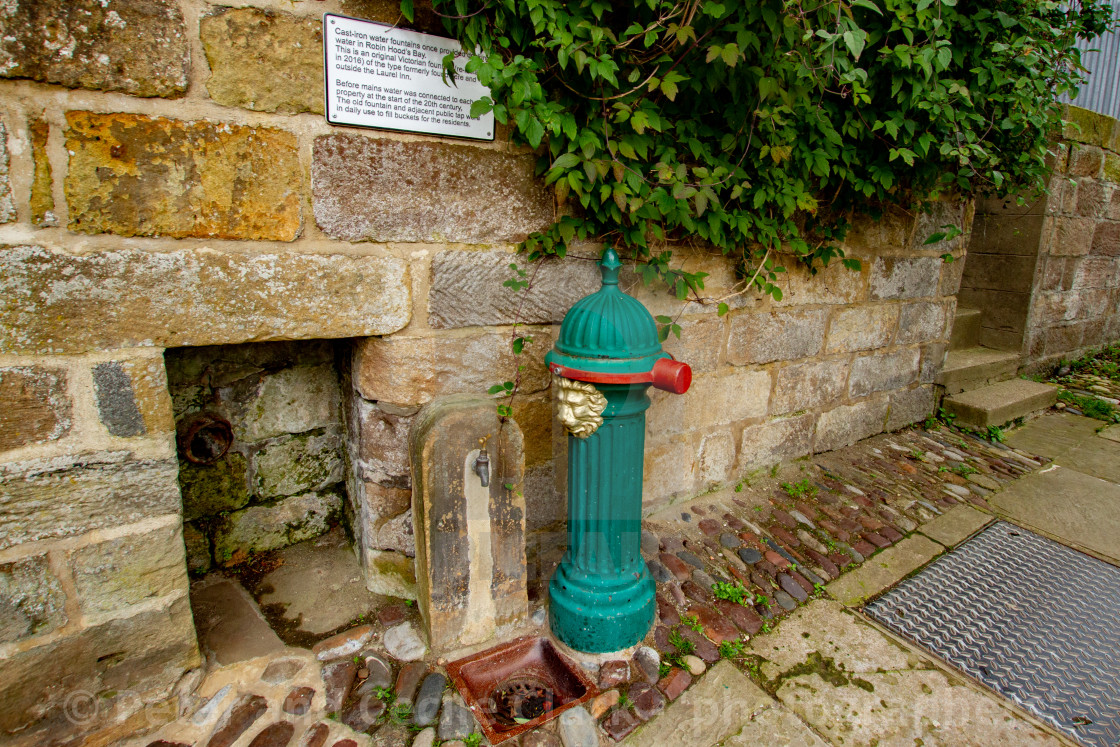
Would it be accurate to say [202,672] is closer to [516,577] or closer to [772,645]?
[516,577]

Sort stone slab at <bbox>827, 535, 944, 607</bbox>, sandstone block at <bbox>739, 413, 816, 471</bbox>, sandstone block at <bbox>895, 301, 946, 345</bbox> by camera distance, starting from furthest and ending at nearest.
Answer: sandstone block at <bbox>895, 301, 946, 345</bbox>, sandstone block at <bbox>739, 413, 816, 471</bbox>, stone slab at <bbox>827, 535, 944, 607</bbox>

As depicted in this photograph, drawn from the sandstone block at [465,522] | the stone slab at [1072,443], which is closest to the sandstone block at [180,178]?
the sandstone block at [465,522]

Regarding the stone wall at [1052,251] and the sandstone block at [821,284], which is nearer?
the sandstone block at [821,284]

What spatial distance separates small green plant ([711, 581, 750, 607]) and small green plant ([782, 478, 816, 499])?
0.91m

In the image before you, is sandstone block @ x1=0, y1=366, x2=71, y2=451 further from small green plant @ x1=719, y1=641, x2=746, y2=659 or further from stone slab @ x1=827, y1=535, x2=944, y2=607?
stone slab @ x1=827, y1=535, x2=944, y2=607

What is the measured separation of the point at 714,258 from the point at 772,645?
1.61 m

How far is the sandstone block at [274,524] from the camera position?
2.33 m

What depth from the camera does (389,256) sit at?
1.91 meters

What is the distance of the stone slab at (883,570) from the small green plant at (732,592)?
1.24ft

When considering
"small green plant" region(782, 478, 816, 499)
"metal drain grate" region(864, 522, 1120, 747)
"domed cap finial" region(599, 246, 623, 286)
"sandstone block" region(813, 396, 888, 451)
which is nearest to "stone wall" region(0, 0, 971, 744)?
"domed cap finial" region(599, 246, 623, 286)

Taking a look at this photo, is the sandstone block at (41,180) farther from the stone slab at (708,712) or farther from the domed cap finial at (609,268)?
the stone slab at (708,712)

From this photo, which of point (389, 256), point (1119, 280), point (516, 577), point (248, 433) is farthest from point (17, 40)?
point (1119, 280)

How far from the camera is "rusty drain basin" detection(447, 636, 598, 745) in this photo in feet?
5.91

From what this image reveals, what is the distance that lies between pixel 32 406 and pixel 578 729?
1.71 metres
